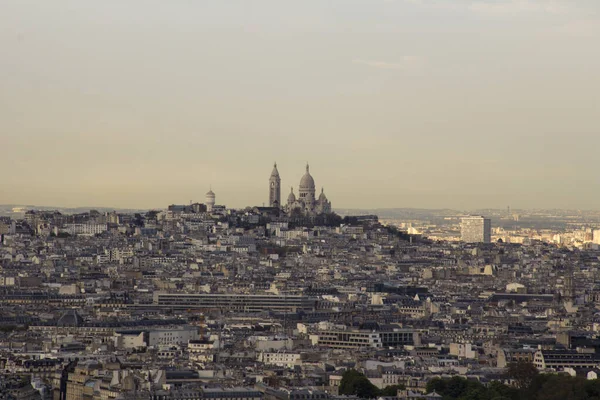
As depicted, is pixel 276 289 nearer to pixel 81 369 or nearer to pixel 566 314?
pixel 566 314

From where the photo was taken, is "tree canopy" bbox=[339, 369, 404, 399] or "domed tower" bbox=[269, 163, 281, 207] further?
"domed tower" bbox=[269, 163, 281, 207]

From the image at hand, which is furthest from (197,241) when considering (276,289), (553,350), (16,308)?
(553,350)

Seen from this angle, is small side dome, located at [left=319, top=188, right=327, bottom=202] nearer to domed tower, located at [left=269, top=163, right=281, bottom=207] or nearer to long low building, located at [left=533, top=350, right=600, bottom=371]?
domed tower, located at [left=269, top=163, right=281, bottom=207]

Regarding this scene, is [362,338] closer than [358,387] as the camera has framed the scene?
No

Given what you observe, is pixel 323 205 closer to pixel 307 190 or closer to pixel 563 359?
pixel 307 190

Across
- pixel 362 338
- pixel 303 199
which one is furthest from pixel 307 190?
pixel 362 338

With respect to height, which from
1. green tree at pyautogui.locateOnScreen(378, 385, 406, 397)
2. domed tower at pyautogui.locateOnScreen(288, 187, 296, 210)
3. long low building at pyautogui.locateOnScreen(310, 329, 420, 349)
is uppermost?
domed tower at pyautogui.locateOnScreen(288, 187, 296, 210)

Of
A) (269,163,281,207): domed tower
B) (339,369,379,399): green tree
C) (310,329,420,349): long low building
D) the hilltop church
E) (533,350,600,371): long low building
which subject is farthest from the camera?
(269,163,281,207): domed tower

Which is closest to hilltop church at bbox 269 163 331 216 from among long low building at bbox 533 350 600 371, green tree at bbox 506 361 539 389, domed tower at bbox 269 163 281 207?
domed tower at bbox 269 163 281 207
